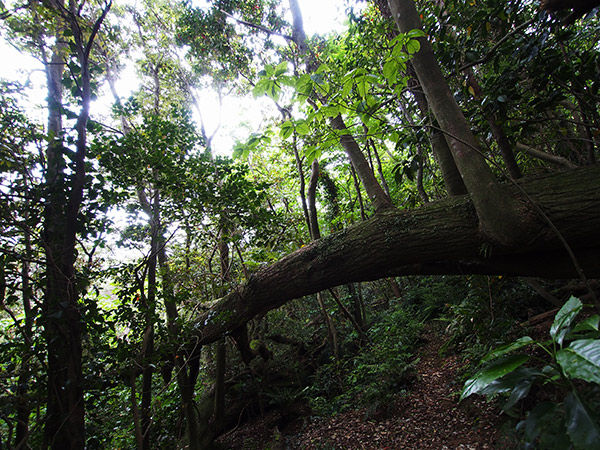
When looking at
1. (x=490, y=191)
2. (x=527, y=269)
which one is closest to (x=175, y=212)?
(x=490, y=191)

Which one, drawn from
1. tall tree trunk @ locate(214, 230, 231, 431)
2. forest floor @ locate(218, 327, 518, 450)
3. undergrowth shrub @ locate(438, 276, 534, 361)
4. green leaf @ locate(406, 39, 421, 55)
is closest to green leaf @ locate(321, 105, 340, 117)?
green leaf @ locate(406, 39, 421, 55)

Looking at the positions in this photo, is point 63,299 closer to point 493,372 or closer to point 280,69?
point 280,69

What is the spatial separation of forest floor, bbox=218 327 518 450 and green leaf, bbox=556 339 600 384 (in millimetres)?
1645

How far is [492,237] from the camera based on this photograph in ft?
6.97

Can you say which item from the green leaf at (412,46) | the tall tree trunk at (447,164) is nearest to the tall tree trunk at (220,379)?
the tall tree trunk at (447,164)

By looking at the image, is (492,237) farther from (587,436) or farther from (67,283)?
(67,283)

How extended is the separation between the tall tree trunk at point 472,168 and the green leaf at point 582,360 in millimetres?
1300

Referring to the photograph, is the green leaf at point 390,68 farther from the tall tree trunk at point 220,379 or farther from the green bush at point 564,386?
the tall tree trunk at point 220,379

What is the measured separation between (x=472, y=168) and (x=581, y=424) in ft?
5.43

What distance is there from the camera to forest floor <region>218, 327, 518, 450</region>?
241 cm

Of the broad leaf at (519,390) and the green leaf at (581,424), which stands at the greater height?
the broad leaf at (519,390)

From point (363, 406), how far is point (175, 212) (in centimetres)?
329

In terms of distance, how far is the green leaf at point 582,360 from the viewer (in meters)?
0.80

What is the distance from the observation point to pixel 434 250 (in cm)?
247
